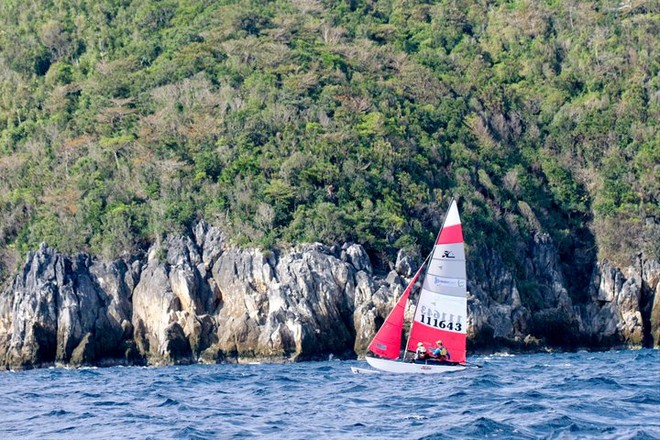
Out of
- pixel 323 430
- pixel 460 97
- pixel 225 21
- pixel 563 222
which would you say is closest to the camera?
pixel 323 430

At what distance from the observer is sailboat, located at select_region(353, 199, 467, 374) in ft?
124

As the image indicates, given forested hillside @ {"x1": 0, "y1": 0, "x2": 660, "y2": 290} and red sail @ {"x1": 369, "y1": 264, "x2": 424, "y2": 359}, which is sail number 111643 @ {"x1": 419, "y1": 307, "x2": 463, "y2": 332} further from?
forested hillside @ {"x1": 0, "y1": 0, "x2": 660, "y2": 290}

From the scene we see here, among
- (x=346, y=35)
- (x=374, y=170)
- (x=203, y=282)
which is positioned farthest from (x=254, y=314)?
(x=346, y=35)

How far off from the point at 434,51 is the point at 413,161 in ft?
67.2

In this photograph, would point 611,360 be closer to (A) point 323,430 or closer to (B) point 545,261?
(B) point 545,261

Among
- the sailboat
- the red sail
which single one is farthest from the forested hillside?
the sailboat

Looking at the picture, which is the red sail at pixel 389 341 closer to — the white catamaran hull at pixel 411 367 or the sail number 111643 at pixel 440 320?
the white catamaran hull at pixel 411 367

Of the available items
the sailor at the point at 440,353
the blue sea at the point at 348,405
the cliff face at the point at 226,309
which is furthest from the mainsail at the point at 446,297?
the cliff face at the point at 226,309

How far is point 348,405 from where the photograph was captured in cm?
2909

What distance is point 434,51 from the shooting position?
86812 mm

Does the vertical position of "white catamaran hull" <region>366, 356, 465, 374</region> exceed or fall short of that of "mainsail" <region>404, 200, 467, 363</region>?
it falls short

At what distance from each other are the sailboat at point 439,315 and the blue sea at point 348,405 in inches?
35.9

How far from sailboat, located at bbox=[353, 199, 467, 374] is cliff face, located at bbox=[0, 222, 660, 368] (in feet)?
45.5

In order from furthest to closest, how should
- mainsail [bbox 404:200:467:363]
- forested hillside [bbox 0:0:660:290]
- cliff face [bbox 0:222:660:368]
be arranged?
forested hillside [bbox 0:0:660:290]
cliff face [bbox 0:222:660:368]
mainsail [bbox 404:200:467:363]
